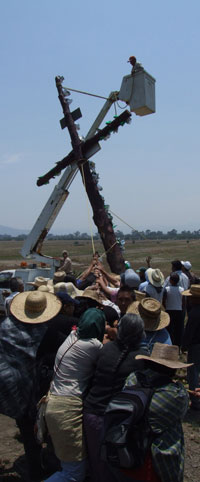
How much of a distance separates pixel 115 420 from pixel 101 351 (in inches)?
28.2

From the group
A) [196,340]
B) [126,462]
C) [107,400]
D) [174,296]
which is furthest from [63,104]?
[126,462]

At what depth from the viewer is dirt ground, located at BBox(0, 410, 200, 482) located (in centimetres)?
417

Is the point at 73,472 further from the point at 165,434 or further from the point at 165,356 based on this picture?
the point at 165,356

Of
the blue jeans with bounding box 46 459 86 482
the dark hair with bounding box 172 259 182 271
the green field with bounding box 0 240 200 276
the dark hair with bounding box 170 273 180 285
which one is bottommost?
the blue jeans with bounding box 46 459 86 482

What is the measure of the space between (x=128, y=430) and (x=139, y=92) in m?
6.89

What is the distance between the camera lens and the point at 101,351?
321 centimetres

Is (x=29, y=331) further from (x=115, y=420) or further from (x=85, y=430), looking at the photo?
(x=115, y=420)

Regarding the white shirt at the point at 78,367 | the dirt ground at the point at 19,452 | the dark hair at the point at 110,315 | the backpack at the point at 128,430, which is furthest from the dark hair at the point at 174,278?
the backpack at the point at 128,430

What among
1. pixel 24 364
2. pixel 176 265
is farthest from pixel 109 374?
pixel 176 265

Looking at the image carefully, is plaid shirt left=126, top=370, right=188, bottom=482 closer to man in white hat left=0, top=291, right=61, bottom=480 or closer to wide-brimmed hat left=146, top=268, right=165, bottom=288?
man in white hat left=0, top=291, right=61, bottom=480

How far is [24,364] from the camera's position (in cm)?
400

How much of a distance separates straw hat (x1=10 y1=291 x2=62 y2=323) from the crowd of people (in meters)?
0.01

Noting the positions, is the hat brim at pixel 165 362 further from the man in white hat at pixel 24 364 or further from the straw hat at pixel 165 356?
the man in white hat at pixel 24 364

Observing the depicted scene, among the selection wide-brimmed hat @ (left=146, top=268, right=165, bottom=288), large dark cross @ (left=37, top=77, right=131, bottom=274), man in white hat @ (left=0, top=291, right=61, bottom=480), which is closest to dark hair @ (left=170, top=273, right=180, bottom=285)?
wide-brimmed hat @ (left=146, top=268, right=165, bottom=288)
